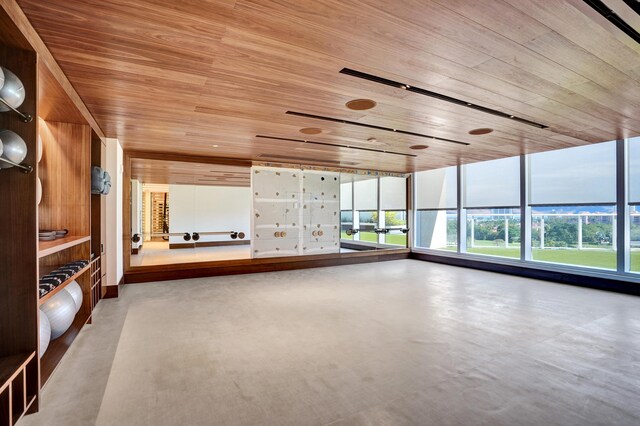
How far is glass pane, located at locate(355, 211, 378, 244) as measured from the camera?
10970 mm

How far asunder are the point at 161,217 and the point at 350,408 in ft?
51.8

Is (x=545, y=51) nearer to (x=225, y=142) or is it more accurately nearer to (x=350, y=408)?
(x=350, y=408)

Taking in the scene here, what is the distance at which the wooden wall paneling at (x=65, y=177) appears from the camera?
3842 mm

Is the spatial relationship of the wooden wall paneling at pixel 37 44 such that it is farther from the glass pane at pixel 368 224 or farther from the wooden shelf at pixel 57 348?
the glass pane at pixel 368 224

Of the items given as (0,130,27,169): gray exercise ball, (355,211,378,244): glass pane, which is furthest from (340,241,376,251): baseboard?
(0,130,27,169): gray exercise ball

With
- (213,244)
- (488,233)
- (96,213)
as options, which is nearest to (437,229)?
(488,233)

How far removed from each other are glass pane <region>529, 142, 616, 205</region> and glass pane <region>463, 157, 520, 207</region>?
1.33 ft

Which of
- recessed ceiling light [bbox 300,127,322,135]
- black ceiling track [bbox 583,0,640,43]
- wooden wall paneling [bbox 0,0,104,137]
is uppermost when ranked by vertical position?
black ceiling track [bbox 583,0,640,43]

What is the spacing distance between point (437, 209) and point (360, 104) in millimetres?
6569

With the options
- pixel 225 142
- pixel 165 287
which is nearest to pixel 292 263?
pixel 165 287

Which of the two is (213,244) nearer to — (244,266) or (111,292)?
(244,266)

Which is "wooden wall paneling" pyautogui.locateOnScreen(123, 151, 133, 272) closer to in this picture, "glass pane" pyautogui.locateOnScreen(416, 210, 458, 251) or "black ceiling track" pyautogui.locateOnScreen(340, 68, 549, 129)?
"black ceiling track" pyautogui.locateOnScreen(340, 68, 549, 129)

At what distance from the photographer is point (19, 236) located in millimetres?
2238

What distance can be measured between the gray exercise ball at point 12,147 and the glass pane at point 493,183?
28.5 feet
